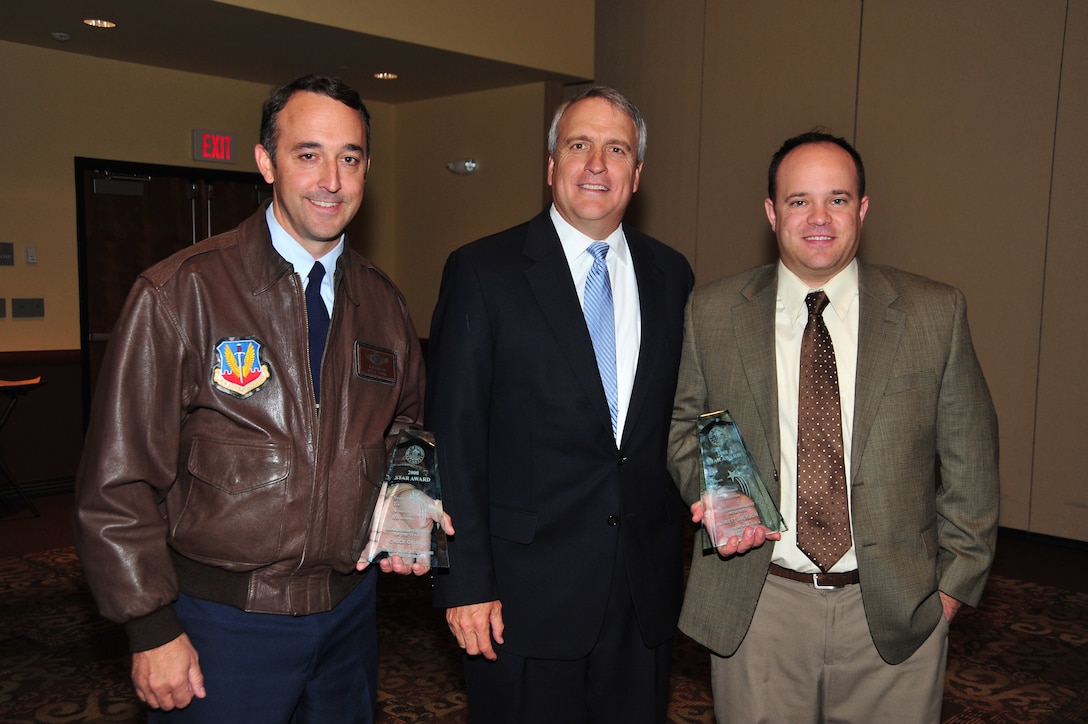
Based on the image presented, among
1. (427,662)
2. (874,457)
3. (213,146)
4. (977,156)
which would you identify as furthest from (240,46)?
(874,457)

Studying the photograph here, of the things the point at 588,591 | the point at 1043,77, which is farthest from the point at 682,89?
the point at 588,591

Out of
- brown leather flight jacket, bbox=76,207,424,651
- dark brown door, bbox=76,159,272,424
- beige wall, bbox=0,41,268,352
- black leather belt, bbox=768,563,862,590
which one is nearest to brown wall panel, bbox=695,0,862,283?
dark brown door, bbox=76,159,272,424

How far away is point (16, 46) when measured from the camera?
6.83 meters

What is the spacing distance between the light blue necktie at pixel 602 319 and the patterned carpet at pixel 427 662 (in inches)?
73.3

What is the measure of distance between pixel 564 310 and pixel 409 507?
61cm

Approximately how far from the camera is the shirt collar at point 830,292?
6.95 ft

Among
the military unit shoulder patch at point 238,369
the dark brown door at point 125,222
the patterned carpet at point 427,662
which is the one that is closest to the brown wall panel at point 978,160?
the patterned carpet at point 427,662

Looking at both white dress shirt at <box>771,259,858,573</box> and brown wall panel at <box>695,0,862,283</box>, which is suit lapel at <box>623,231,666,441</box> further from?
brown wall panel at <box>695,0,862,283</box>

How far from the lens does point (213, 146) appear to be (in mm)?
7984

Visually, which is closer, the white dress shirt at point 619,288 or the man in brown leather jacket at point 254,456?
the man in brown leather jacket at point 254,456

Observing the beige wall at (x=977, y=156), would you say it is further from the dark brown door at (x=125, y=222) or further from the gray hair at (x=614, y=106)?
the dark brown door at (x=125, y=222)

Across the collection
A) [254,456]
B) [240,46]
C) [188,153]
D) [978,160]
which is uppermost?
[240,46]

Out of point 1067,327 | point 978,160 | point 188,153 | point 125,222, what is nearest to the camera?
point 1067,327

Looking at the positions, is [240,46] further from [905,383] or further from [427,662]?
[905,383]
